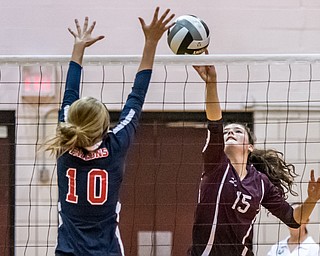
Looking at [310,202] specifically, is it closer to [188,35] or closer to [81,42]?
[188,35]

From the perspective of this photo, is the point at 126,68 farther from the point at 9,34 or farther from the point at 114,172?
the point at 114,172

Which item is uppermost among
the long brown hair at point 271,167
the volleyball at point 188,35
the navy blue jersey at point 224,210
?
the volleyball at point 188,35

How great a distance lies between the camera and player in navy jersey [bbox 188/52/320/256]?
413cm

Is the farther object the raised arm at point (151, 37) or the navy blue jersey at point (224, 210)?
the navy blue jersey at point (224, 210)

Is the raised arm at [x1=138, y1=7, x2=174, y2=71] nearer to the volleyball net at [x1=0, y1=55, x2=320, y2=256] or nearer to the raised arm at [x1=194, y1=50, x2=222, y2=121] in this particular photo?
the raised arm at [x1=194, y1=50, x2=222, y2=121]

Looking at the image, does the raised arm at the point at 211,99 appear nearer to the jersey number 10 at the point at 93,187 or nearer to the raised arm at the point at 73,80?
the raised arm at the point at 73,80

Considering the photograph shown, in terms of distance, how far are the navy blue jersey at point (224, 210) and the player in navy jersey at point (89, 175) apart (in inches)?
29.3

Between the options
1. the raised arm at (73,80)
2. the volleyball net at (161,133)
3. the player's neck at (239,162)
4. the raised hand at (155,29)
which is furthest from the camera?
the volleyball net at (161,133)

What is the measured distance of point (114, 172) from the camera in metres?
3.52

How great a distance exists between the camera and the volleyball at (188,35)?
4.14 meters

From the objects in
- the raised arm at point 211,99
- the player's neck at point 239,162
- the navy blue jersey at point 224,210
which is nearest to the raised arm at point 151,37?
the raised arm at point 211,99

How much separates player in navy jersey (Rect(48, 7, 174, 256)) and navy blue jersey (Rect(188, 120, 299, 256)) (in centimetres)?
74

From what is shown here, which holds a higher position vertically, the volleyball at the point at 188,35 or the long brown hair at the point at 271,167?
the volleyball at the point at 188,35

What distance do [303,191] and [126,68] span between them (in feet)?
5.33
